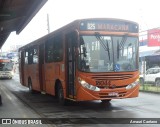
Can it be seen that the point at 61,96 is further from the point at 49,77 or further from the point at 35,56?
the point at 35,56

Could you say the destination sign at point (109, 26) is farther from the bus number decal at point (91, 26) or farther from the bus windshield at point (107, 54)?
the bus windshield at point (107, 54)

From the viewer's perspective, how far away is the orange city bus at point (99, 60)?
1320cm

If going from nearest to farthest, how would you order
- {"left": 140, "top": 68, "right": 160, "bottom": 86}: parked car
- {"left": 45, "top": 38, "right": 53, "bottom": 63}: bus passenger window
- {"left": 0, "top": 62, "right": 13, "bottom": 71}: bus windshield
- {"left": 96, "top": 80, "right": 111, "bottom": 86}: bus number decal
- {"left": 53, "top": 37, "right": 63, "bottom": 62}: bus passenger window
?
{"left": 96, "top": 80, "right": 111, "bottom": 86}: bus number decal < {"left": 53, "top": 37, "right": 63, "bottom": 62}: bus passenger window < {"left": 45, "top": 38, "right": 53, "bottom": 63}: bus passenger window < {"left": 140, "top": 68, "right": 160, "bottom": 86}: parked car < {"left": 0, "top": 62, "right": 13, "bottom": 71}: bus windshield

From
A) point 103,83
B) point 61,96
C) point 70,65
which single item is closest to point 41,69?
point 61,96

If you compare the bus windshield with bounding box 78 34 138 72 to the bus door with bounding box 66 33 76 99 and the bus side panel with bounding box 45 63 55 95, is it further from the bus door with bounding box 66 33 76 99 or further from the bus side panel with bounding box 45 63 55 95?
the bus side panel with bounding box 45 63 55 95

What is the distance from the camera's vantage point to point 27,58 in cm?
2328

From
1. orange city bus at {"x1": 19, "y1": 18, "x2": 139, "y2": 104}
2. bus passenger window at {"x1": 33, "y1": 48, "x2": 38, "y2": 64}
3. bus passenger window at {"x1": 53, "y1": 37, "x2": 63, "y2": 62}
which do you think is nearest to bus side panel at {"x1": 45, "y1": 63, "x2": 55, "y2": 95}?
bus passenger window at {"x1": 53, "y1": 37, "x2": 63, "y2": 62}

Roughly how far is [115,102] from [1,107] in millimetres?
4741

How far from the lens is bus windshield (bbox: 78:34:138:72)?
13.3 meters

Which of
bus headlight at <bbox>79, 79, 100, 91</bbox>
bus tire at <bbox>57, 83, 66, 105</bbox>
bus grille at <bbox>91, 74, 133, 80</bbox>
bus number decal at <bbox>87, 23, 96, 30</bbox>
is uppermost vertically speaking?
bus number decal at <bbox>87, 23, 96, 30</bbox>

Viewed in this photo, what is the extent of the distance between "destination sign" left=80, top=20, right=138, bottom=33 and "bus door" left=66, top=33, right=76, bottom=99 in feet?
1.80

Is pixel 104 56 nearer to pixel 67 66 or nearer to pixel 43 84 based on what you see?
pixel 67 66

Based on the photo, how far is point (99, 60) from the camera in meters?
13.4

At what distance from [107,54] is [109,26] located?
102 cm
